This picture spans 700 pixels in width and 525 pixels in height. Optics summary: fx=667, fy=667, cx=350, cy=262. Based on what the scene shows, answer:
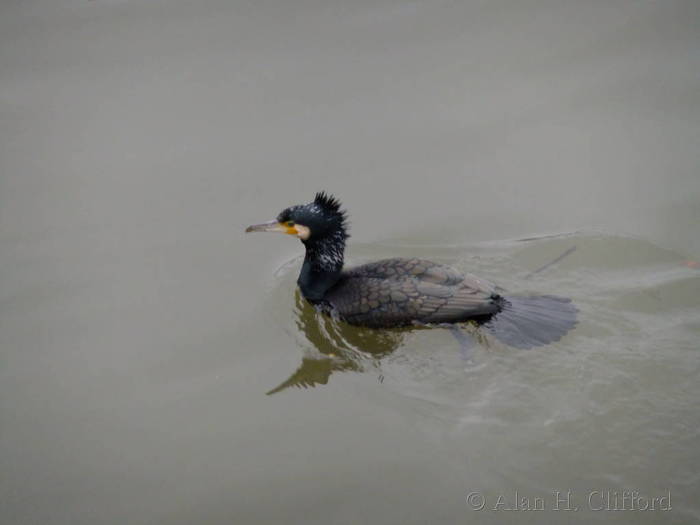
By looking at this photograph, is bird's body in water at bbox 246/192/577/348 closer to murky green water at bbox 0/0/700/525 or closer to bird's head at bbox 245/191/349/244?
bird's head at bbox 245/191/349/244

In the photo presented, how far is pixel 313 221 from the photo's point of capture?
18.1 ft

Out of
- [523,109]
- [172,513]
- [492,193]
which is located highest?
[523,109]

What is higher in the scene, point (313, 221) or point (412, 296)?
point (313, 221)

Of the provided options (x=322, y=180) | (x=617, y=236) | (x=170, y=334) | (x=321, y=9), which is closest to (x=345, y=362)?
(x=170, y=334)

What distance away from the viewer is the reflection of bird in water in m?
5.02

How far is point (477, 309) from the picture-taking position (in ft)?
16.9

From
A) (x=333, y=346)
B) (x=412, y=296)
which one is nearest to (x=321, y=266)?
(x=333, y=346)

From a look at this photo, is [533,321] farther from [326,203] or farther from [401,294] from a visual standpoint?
[326,203]

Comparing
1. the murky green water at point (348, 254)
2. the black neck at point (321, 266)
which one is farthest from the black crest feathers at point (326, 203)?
the murky green water at point (348, 254)

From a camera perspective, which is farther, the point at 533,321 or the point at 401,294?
the point at 401,294

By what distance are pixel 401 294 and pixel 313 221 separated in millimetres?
954

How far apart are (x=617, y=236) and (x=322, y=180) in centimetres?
285

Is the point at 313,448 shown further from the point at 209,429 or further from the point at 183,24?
the point at 183,24

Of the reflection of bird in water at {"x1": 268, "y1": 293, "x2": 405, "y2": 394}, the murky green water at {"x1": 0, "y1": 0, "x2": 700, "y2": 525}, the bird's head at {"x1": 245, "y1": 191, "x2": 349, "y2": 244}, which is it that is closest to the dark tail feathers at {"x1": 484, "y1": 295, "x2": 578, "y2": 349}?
the murky green water at {"x1": 0, "y1": 0, "x2": 700, "y2": 525}
